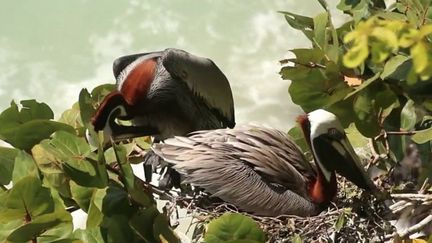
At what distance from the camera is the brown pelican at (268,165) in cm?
125

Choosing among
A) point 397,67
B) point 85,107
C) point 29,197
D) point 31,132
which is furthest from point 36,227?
point 397,67

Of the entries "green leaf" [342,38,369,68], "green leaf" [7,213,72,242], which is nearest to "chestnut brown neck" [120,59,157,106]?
"green leaf" [7,213,72,242]

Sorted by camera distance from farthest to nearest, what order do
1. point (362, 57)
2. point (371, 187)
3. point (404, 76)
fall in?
1. point (371, 187)
2. point (404, 76)
3. point (362, 57)

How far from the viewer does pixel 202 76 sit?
159 cm

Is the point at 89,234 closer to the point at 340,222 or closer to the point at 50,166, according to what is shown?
the point at 50,166

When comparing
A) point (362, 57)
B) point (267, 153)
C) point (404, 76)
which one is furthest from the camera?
point (267, 153)

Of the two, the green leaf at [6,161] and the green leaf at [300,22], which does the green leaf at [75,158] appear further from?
the green leaf at [300,22]

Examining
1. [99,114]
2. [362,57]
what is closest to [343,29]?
[99,114]

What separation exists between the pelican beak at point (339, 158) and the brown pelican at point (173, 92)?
0.35m

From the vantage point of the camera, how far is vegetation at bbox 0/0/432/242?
0.98m

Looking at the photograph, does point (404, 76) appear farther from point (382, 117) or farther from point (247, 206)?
point (247, 206)

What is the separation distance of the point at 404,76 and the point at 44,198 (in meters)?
0.47

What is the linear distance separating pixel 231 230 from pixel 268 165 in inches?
14.8

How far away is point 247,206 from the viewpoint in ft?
4.10
